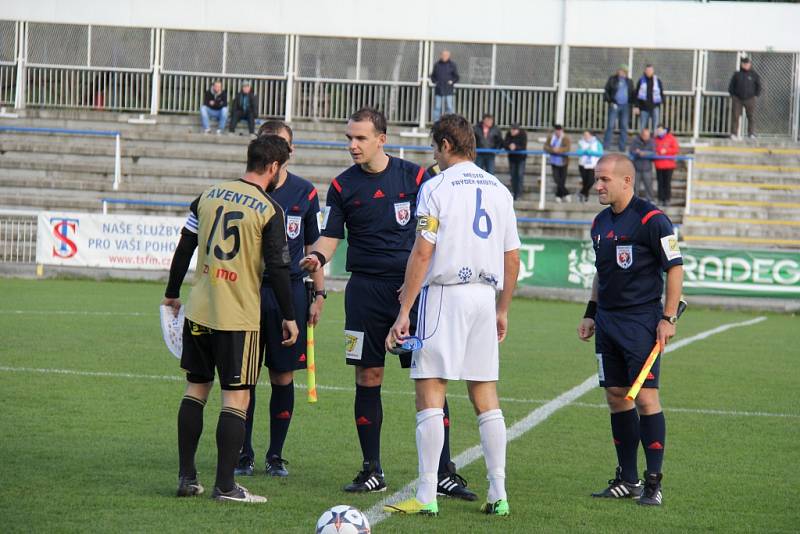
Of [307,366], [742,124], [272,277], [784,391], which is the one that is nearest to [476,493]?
[307,366]

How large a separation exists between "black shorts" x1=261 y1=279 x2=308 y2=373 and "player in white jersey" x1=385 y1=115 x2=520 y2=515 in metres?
1.17

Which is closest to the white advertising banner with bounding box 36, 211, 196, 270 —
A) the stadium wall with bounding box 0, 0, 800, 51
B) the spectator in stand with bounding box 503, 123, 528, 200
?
the spectator in stand with bounding box 503, 123, 528, 200

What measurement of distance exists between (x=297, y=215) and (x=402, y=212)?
0.73m

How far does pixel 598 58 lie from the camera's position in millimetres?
32844

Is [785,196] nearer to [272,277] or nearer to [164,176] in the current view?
[164,176]

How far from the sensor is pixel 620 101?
29.3 metres

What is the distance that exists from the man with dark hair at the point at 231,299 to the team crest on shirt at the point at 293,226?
1.07 m

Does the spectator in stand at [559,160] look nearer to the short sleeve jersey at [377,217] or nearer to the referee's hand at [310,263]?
the short sleeve jersey at [377,217]

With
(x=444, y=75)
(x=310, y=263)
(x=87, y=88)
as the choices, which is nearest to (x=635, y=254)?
(x=310, y=263)

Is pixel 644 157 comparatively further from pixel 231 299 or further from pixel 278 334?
pixel 231 299

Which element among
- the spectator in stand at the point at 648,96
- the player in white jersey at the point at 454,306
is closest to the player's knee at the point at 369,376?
the player in white jersey at the point at 454,306

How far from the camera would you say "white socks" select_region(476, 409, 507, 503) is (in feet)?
21.0

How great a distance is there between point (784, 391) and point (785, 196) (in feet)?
58.4

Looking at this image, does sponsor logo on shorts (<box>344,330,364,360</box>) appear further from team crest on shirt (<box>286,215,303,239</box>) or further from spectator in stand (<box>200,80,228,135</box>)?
spectator in stand (<box>200,80,228,135</box>)
